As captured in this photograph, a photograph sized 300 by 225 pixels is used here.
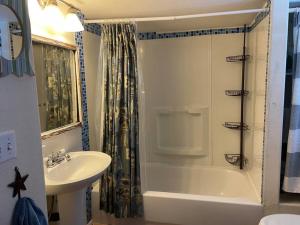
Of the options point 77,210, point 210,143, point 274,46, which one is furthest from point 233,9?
point 77,210

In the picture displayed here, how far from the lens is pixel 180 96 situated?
3.17 meters

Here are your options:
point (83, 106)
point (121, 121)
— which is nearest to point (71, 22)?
point (83, 106)

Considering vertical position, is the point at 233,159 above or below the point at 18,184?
below

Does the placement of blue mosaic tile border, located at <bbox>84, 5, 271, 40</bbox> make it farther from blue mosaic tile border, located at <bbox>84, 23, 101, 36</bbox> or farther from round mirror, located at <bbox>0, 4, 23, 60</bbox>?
round mirror, located at <bbox>0, 4, 23, 60</bbox>

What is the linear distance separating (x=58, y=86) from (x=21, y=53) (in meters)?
0.98

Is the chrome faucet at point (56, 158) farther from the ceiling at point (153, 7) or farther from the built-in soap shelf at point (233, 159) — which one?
the built-in soap shelf at point (233, 159)

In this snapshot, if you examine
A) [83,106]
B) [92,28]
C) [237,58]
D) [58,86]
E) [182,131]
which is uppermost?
[92,28]

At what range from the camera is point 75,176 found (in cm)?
192

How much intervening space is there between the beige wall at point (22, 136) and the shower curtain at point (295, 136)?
6.18 ft

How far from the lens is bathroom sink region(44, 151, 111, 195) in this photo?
1.52 m

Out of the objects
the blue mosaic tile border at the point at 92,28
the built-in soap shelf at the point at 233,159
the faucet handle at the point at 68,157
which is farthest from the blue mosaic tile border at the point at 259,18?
the faucet handle at the point at 68,157

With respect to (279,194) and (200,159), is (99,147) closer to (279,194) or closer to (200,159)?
(200,159)

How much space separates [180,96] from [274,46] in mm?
1418

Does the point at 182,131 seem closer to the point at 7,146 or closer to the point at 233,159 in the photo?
the point at 233,159
